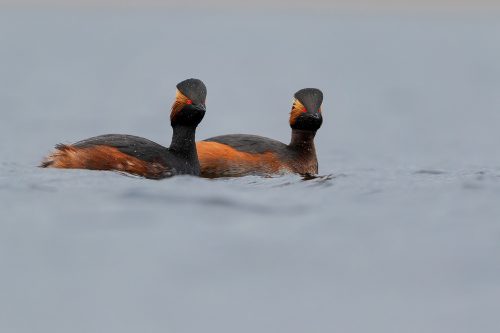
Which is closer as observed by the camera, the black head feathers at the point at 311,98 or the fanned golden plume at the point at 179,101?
the fanned golden plume at the point at 179,101

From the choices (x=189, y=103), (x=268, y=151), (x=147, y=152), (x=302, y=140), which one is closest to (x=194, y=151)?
(x=189, y=103)

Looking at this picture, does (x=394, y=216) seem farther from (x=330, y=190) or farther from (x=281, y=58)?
(x=281, y=58)

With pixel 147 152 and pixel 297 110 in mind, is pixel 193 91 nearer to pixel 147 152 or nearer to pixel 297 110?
pixel 147 152

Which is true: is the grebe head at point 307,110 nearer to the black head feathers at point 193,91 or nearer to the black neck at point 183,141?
the black head feathers at point 193,91

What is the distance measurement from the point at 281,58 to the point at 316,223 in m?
89.7

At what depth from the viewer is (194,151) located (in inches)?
634

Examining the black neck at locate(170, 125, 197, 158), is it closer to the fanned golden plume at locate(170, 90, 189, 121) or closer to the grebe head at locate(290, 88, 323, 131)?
the fanned golden plume at locate(170, 90, 189, 121)

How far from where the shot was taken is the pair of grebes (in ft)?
48.6

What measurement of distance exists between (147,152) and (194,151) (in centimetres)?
110

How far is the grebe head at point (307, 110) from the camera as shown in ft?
58.1

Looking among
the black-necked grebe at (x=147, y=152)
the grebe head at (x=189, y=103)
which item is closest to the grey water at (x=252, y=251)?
the black-necked grebe at (x=147, y=152)

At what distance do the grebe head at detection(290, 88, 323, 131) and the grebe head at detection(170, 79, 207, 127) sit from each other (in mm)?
2284

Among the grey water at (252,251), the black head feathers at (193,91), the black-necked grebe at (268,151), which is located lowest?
the grey water at (252,251)

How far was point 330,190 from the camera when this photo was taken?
15.0m
